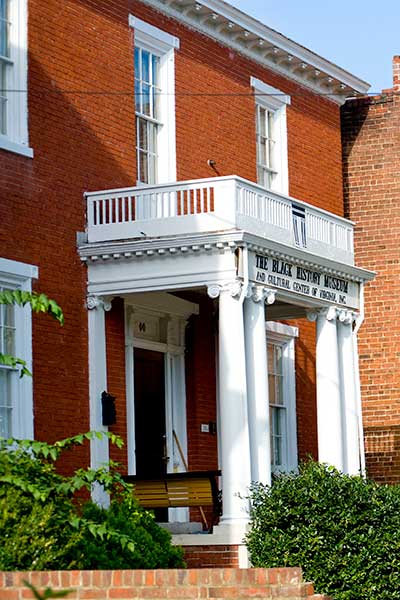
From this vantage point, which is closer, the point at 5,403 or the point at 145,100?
the point at 5,403

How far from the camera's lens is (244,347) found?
1877 cm

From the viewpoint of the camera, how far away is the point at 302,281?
2039 cm

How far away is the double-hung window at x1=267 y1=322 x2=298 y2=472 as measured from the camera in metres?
23.9

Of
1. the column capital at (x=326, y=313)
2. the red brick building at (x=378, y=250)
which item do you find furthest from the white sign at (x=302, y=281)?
the red brick building at (x=378, y=250)

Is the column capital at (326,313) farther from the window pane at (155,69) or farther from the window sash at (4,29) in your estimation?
the window sash at (4,29)

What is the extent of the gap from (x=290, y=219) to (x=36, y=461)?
26.7 ft

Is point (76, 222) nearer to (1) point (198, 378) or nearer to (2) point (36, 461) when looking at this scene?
(1) point (198, 378)

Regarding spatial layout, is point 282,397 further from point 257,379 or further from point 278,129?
point 257,379

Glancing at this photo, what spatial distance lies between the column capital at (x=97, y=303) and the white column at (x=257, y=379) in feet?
6.14

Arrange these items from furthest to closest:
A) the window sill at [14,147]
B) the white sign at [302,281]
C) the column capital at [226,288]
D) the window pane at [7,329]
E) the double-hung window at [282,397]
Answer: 1. the double-hung window at [282,397]
2. the white sign at [302,281]
3. the column capital at [226,288]
4. the window sill at [14,147]
5. the window pane at [7,329]

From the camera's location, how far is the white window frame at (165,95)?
2114cm

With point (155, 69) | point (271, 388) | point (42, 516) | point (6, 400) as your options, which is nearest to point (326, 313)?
point (271, 388)

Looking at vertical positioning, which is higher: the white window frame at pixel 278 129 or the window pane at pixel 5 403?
the white window frame at pixel 278 129

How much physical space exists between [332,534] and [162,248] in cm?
432
